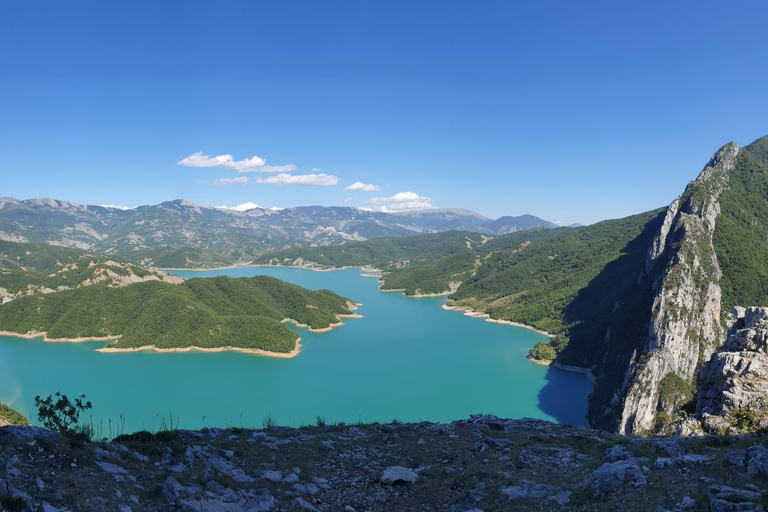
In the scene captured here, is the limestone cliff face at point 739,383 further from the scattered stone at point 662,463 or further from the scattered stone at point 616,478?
the scattered stone at point 616,478

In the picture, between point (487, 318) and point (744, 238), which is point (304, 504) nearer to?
point (744, 238)

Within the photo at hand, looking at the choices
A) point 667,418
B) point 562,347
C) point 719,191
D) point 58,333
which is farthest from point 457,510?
point 58,333

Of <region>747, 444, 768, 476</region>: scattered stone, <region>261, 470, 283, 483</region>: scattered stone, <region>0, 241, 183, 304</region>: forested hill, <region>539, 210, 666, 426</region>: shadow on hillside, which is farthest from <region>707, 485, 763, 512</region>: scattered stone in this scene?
<region>0, 241, 183, 304</region>: forested hill

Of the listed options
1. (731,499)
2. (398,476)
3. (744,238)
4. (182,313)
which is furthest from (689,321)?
(182,313)

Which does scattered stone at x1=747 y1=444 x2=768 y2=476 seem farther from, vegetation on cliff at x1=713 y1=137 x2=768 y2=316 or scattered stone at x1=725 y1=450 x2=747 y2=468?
vegetation on cliff at x1=713 y1=137 x2=768 y2=316

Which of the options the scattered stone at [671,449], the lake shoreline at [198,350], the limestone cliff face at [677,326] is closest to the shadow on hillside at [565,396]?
the limestone cliff face at [677,326]

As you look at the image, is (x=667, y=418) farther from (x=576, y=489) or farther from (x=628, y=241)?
(x=628, y=241)

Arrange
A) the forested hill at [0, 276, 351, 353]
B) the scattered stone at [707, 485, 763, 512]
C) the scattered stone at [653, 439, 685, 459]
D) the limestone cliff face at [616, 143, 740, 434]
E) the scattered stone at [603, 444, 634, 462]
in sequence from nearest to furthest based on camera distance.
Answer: the scattered stone at [707, 485, 763, 512] → the scattered stone at [653, 439, 685, 459] → the scattered stone at [603, 444, 634, 462] → the limestone cliff face at [616, 143, 740, 434] → the forested hill at [0, 276, 351, 353]
